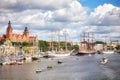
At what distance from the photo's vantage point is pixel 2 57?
159625 mm

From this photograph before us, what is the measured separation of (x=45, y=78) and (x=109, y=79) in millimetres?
16187

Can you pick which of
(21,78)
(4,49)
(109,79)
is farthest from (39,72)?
(4,49)

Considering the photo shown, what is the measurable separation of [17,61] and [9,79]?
6399cm

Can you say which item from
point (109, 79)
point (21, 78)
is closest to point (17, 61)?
point (21, 78)

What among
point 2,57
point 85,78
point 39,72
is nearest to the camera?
point 85,78

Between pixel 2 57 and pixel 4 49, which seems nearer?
pixel 2 57

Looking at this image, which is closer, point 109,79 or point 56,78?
point 109,79

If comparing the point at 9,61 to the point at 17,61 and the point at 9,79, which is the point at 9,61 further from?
the point at 9,79

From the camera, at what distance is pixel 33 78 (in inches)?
3561

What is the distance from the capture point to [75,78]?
90.9 meters

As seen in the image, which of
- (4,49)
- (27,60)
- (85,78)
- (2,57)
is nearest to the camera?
(85,78)

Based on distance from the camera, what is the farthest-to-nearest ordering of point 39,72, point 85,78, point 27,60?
point 27,60
point 39,72
point 85,78

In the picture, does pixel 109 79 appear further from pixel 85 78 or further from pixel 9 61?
pixel 9 61

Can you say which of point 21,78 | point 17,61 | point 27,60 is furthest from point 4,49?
point 21,78
